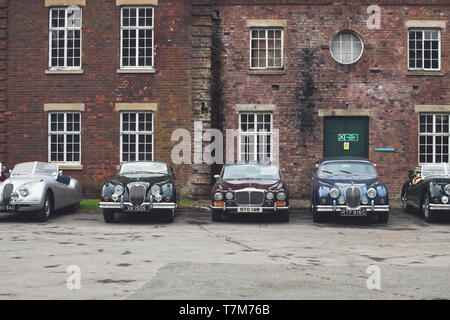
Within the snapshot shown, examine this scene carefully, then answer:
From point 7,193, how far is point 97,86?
7.80 m

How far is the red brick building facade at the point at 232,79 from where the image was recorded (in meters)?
21.6

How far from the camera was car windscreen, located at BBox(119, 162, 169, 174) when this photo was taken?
54.1 ft

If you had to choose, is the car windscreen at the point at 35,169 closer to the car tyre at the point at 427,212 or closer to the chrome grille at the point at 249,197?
the chrome grille at the point at 249,197

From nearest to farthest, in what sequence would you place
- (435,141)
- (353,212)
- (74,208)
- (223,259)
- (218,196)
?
(223,259), (353,212), (218,196), (74,208), (435,141)

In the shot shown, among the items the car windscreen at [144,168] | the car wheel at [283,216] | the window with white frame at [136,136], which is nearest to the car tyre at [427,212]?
the car wheel at [283,216]

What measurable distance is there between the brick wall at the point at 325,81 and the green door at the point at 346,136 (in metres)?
0.25

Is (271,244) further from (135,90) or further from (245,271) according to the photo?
(135,90)

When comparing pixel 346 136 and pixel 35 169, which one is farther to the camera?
pixel 346 136

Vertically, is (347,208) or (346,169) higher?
(346,169)

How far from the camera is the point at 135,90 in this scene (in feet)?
70.9

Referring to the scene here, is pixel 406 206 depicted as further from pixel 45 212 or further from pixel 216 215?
pixel 45 212

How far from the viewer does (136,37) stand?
21750mm

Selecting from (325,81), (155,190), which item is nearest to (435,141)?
(325,81)

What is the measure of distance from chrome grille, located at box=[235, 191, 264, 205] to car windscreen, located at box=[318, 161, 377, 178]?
2007mm
